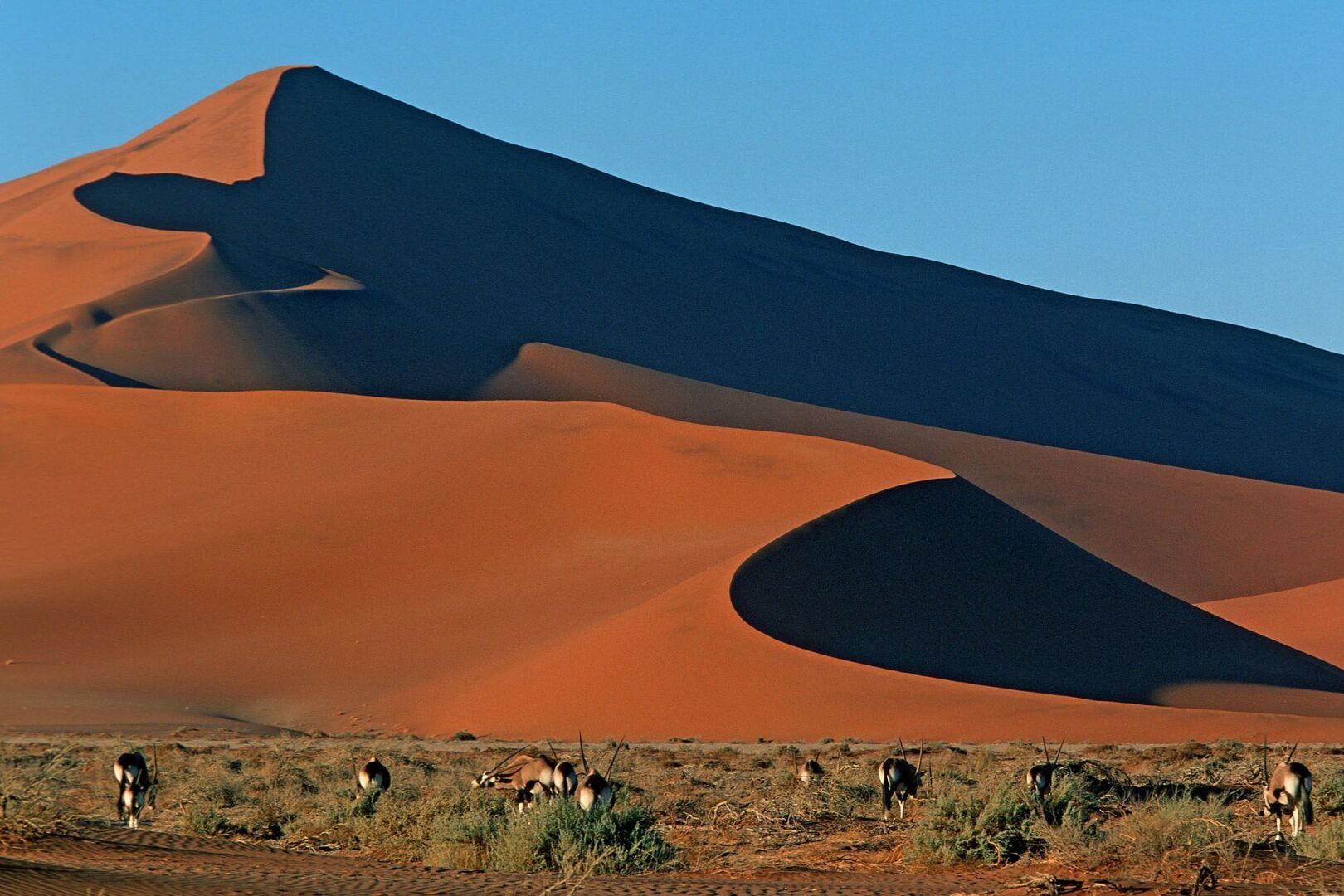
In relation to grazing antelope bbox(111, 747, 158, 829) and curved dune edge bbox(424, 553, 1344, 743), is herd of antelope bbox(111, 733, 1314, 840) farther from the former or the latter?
curved dune edge bbox(424, 553, 1344, 743)

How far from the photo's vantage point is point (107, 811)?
14867 millimetres

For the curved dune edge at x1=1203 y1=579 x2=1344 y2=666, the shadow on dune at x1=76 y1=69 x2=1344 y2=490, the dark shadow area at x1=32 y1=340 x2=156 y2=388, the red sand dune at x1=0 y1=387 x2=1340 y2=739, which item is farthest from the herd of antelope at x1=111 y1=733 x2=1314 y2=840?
the shadow on dune at x1=76 y1=69 x2=1344 y2=490

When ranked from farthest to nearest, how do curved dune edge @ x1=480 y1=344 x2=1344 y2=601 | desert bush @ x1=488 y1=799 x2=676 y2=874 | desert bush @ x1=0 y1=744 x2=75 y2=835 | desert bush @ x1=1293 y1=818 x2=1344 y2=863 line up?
curved dune edge @ x1=480 y1=344 x2=1344 y2=601
desert bush @ x1=1293 y1=818 x2=1344 y2=863
desert bush @ x1=488 y1=799 x2=676 y2=874
desert bush @ x1=0 y1=744 x2=75 y2=835

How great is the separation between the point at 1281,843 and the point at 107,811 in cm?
989

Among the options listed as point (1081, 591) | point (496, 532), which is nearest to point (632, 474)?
point (496, 532)

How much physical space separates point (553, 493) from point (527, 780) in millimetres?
24923

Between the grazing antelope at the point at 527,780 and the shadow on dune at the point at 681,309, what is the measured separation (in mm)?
40583

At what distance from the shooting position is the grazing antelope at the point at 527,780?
1299cm

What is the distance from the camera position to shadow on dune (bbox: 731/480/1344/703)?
30281 mm

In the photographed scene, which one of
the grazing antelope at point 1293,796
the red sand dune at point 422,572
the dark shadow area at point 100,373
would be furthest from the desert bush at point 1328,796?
the dark shadow area at point 100,373

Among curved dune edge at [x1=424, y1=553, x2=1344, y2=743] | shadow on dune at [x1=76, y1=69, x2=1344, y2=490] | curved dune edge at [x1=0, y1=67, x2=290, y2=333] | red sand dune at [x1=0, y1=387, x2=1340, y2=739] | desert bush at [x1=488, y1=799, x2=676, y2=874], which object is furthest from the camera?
shadow on dune at [x1=76, y1=69, x2=1344, y2=490]

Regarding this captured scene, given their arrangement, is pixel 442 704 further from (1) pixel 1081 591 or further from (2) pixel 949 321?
(2) pixel 949 321

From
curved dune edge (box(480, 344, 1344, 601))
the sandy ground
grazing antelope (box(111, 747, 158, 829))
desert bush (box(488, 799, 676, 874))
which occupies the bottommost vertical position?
the sandy ground

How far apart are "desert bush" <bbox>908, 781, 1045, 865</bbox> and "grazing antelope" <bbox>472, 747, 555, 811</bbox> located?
2.90 meters
